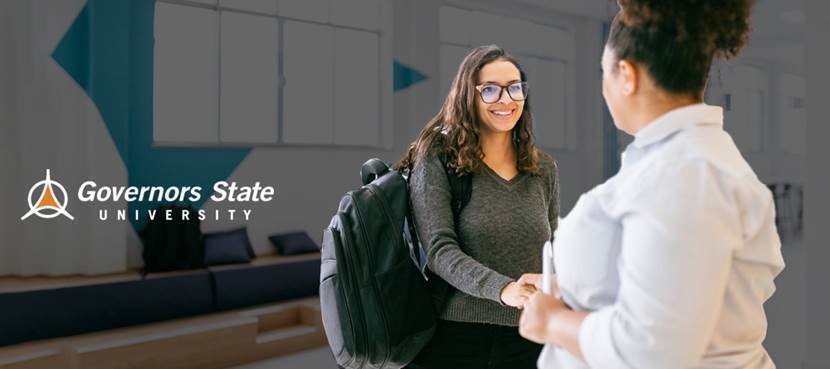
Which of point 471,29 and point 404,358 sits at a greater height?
point 471,29

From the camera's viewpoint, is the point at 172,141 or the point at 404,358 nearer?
the point at 404,358

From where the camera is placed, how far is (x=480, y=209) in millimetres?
1822

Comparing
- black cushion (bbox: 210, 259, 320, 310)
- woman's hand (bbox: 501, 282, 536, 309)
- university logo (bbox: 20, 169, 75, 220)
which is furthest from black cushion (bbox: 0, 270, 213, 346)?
woman's hand (bbox: 501, 282, 536, 309)

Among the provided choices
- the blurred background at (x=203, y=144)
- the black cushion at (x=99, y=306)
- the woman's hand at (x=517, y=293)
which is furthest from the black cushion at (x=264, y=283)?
the woman's hand at (x=517, y=293)

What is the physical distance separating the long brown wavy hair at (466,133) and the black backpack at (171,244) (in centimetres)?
380

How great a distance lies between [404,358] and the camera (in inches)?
69.8

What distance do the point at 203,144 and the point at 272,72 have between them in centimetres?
94

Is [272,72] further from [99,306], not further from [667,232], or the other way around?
[667,232]

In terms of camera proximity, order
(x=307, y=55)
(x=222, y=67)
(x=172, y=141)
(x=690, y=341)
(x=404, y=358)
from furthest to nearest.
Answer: (x=307, y=55) < (x=222, y=67) < (x=172, y=141) < (x=404, y=358) < (x=690, y=341)

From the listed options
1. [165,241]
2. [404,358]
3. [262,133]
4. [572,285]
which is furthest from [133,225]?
[572,285]

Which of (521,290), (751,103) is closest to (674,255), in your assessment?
(521,290)

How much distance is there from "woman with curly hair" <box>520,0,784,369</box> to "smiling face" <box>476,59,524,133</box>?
897 millimetres

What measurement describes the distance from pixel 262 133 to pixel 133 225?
1.51m

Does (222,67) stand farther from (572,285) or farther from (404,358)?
(572,285)
